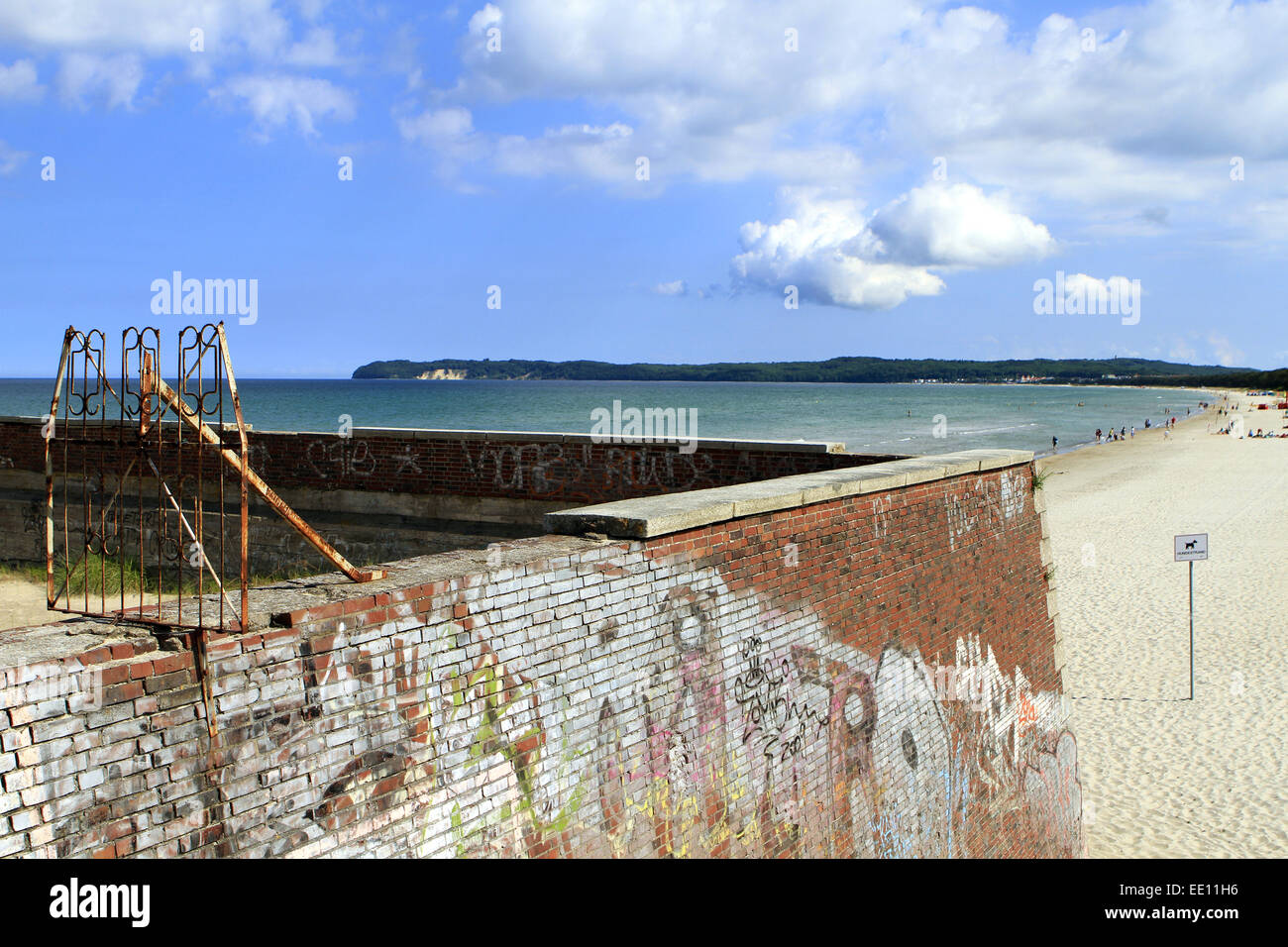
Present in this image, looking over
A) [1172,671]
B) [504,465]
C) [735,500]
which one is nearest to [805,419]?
[1172,671]

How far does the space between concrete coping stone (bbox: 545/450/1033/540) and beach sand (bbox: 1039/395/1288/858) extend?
5732 mm

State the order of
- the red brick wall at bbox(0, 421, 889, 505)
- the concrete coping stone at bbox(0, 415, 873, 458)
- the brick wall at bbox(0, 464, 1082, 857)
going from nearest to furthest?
the brick wall at bbox(0, 464, 1082, 857) → the concrete coping stone at bbox(0, 415, 873, 458) → the red brick wall at bbox(0, 421, 889, 505)

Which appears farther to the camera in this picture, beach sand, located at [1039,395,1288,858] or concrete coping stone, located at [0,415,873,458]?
beach sand, located at [1039,395,1288,858]

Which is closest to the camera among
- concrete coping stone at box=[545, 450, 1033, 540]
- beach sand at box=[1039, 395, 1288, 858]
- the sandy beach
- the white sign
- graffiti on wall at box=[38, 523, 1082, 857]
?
graffiti on wall at box=[38, 523, 1082, 857]

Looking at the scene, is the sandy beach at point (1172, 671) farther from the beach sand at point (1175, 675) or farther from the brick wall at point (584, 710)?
the brick wall at point (584, 710)

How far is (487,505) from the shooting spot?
11031 millimetres

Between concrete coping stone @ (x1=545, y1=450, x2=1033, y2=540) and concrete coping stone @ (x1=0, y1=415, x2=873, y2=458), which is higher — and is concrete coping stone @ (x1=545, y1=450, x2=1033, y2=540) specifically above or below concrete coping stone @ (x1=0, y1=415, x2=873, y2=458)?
below

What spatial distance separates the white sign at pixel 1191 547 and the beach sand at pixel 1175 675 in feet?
7.85

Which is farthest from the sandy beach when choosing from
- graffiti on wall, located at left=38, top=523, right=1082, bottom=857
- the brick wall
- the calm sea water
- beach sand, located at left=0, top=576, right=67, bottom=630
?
the calm sea water

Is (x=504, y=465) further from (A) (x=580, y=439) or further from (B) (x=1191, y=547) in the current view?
(B) (x=1191, y=547)

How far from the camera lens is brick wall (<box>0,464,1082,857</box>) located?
11.4ft

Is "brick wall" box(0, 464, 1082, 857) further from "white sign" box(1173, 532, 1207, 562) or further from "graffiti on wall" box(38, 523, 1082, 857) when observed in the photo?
"white sign" box(1173, 532, 1207, 562)

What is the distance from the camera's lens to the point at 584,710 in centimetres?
513

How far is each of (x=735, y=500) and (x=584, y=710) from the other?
1.72 metres
